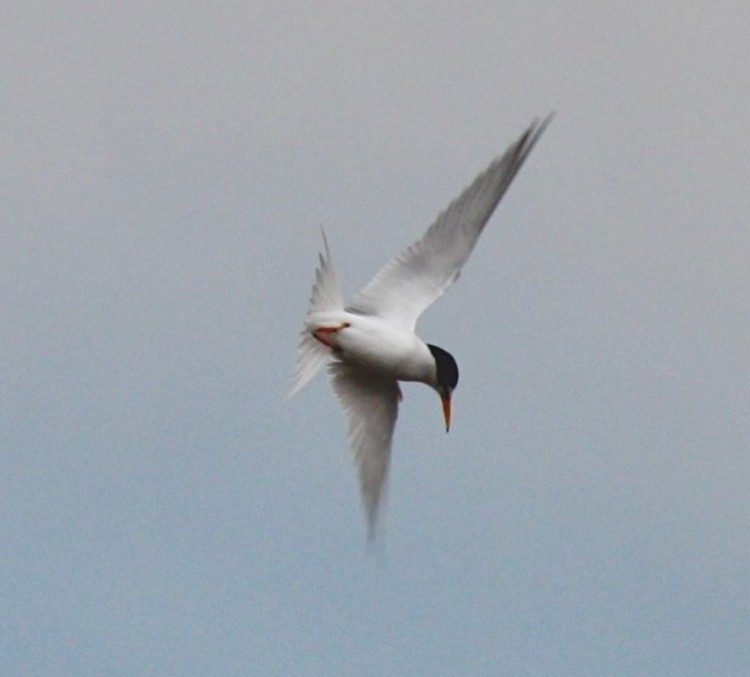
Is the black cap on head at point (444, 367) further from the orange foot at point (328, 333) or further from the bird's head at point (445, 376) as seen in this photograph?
the orange foot at point (328, 333)

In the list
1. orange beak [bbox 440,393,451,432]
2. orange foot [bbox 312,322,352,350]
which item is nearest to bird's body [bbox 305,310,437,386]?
orange foot [bbox 312,322,352,350]

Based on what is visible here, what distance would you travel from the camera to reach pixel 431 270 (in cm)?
1617

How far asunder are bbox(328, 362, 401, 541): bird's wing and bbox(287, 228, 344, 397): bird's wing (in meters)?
0.32

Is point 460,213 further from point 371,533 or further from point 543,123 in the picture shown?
point 371,533

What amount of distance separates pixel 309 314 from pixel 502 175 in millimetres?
1705

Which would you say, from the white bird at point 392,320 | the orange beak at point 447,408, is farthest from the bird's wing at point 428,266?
the orange beak at point 447,408

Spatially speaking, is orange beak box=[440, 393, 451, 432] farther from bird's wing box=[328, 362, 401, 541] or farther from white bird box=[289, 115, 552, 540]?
bird's wing box=[328, 362, 401, 541]

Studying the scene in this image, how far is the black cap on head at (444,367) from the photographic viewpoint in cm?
1616

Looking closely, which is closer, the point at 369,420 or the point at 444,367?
the point at 444,367

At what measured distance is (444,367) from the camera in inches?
638

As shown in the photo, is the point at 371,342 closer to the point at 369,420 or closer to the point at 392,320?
the point at 392,320

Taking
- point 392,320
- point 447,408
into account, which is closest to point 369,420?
point 447,408

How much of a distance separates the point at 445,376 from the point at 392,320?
1.94ft

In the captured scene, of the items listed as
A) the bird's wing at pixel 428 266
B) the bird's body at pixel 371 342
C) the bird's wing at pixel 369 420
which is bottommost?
the bird's wing at pixel 369 420
